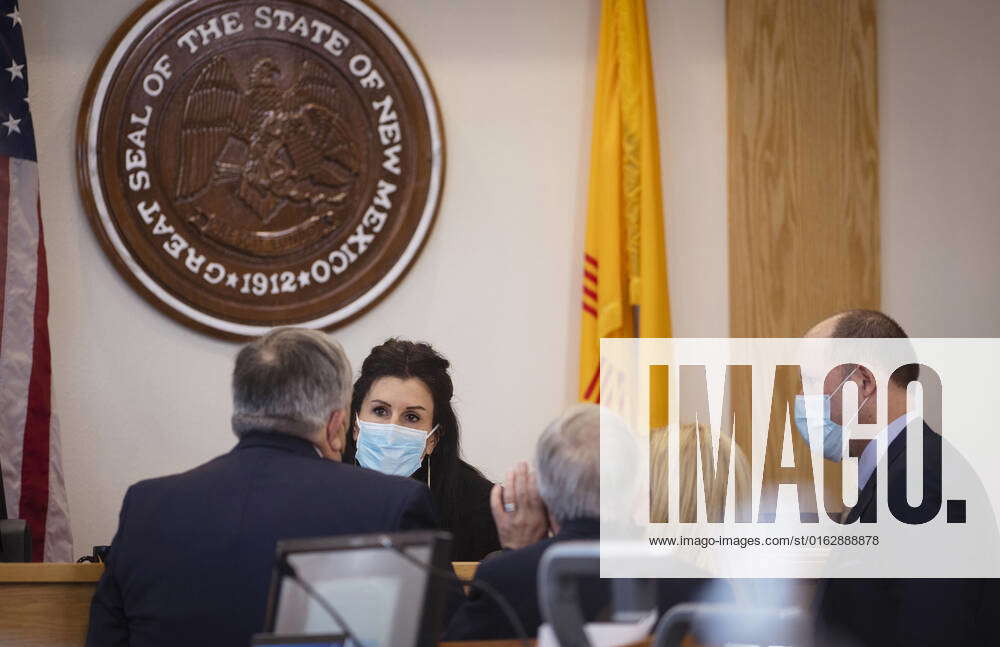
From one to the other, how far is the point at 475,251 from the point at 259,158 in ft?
3.02

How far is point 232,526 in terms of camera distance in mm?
2121

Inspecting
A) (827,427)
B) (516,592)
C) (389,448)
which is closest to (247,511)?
(516,592)

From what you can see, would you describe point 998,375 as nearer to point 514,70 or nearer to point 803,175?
point 803,175

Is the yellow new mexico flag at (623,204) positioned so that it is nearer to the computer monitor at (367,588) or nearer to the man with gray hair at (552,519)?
the man with gray hair at (552,519)

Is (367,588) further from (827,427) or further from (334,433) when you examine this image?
(827,427)

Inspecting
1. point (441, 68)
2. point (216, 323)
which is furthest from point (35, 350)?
point (441, 68)

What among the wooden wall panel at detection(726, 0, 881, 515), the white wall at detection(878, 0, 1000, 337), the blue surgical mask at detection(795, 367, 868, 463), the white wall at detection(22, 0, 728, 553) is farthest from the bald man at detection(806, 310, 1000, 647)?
the white wall at detection(878, 0, 1000, 337)

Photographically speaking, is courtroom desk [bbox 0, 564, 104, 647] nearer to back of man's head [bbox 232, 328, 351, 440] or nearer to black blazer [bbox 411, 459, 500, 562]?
back of man's head [bbox 232, 328, 351, 440]

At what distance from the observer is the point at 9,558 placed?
10.1ft

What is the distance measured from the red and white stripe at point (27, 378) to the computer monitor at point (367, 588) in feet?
9.17

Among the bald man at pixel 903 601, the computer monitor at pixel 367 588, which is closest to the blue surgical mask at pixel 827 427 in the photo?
the bald man at pixel 903 601

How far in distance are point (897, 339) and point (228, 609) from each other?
5.65ft

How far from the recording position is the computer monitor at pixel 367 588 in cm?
143

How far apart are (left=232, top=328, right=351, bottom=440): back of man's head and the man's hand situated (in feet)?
1.50
